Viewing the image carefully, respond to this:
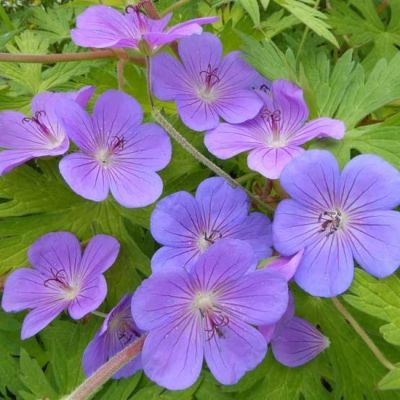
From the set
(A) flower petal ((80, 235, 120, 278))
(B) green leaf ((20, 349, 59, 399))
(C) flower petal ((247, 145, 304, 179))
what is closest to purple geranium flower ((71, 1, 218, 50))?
(C) flower petal ((247, 145, 304, 179))

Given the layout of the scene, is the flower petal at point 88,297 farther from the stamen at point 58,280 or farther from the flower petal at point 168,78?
the flower petal at point 168,78

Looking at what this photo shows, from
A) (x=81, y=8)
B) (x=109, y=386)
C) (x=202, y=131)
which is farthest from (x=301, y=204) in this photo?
(x=81, y=8)

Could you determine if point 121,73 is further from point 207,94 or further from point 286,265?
point 286,265

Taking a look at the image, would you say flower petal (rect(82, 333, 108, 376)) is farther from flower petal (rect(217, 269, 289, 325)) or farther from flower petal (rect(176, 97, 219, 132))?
flower petal (rect(176, 97, 219, 132))

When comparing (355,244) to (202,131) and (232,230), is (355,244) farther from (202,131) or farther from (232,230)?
(202,131)

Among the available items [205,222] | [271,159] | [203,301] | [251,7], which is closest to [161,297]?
[203,301]
